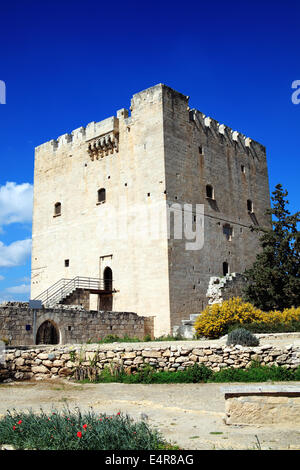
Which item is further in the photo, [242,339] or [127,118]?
[127,118]

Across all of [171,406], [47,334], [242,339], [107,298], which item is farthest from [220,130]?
[171,406]

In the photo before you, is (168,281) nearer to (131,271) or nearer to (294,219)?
(131,271)

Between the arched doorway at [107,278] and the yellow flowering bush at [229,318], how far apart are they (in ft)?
24.2

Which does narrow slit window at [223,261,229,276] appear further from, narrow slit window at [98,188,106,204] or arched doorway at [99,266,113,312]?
narrow slit window at [98,188,106,204]

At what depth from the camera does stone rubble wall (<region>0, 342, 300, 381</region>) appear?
10547mm

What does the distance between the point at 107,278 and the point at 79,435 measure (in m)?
19.0

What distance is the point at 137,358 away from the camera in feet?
36.4

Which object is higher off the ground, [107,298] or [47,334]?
[107,298]

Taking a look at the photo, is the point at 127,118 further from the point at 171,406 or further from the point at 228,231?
the point at 171,406

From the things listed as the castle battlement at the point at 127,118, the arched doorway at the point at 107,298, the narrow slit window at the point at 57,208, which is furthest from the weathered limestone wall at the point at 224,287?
the narrow slit window at the point at 57,208

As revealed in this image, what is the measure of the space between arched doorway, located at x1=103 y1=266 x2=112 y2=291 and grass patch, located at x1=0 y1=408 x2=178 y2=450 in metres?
17.6

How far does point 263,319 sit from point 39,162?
1812 cm

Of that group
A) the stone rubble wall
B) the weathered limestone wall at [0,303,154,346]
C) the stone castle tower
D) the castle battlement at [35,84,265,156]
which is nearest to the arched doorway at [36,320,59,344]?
the weathered limestone wall at [0,303,154,346]

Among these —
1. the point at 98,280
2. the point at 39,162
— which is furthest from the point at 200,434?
the point at 39,162
